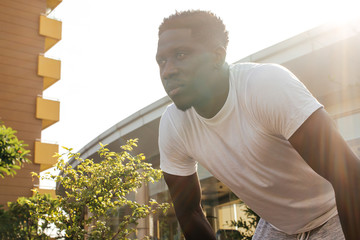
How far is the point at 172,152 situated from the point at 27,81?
2404cm

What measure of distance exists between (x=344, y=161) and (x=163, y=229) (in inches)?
724

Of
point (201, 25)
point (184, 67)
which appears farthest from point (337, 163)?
point (201, 25)

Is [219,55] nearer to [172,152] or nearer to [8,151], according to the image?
[172,152]

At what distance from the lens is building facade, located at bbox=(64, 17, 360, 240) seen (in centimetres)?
1067

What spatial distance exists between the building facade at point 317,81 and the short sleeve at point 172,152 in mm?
7962

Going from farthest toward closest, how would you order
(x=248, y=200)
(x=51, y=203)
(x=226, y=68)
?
(x=51, y=203)
(x=248, y=200)
(x=226, y=68)

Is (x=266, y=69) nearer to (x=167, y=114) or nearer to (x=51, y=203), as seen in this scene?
(x=167, y=114)

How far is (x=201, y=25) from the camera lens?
2.19 m

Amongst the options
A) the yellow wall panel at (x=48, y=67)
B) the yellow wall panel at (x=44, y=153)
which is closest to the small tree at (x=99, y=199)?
the yellow wall panel at (x=44, y=153)

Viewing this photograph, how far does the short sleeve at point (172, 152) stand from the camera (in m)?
2.47

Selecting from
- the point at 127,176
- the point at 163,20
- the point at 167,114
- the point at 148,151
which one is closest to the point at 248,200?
the point at 167,114

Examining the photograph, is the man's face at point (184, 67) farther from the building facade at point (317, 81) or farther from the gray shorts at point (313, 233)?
the building facade at point (317, 81)

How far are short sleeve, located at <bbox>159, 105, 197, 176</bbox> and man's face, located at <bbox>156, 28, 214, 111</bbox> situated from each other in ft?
1.11

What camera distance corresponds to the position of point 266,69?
1.93 metres
